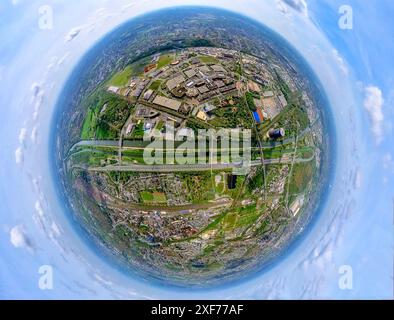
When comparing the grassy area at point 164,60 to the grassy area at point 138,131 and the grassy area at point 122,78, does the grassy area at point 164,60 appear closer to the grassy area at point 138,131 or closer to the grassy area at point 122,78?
the grassy area at point 122,78

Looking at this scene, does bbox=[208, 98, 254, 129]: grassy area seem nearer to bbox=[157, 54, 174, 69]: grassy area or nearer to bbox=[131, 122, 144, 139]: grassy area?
bbox=[131, 122, 144, 139]: grassy area

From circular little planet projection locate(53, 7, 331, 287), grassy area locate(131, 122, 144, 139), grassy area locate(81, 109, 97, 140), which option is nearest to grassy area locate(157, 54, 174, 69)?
circular little planet projection locate(53, 7, 331, 287)

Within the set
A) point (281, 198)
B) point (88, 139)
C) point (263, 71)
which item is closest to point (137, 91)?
point (88, 139)

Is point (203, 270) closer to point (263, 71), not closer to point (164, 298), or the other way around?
point (164, 298)

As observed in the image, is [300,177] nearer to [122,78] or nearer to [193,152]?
[193,152]

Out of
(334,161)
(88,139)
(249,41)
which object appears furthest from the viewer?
(334,161)
